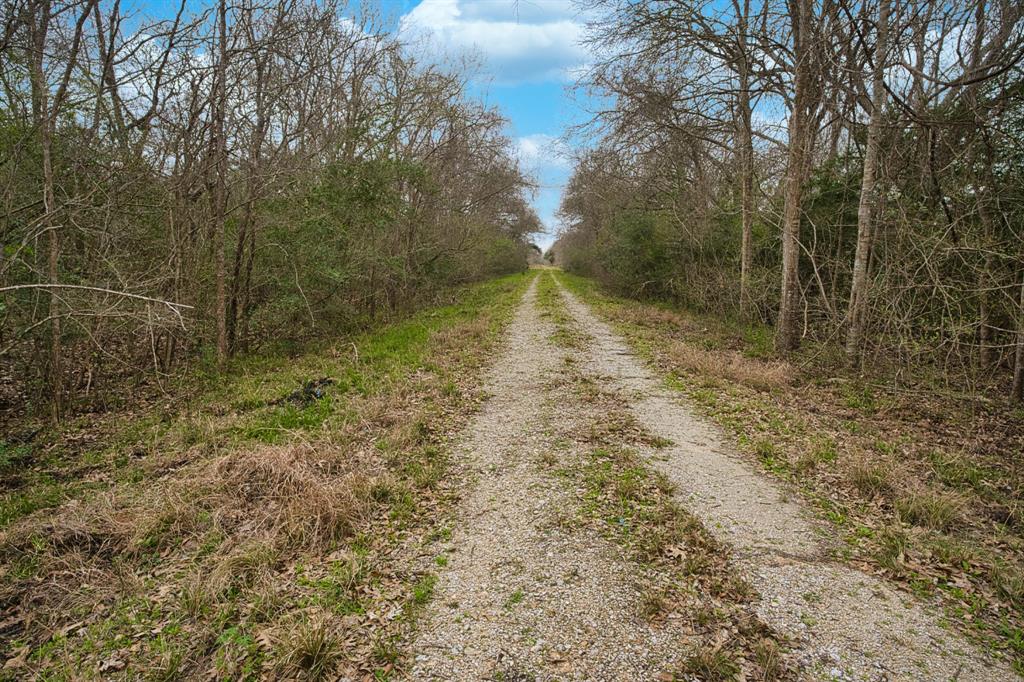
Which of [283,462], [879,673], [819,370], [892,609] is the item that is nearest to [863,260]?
[819,370]

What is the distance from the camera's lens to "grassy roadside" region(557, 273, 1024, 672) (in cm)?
376

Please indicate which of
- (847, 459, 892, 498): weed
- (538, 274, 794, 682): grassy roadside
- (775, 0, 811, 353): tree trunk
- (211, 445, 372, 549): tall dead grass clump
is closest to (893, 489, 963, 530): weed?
(847, 459, 892, 498): weed

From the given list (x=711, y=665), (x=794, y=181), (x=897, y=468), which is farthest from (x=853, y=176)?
(x=711, y=665)

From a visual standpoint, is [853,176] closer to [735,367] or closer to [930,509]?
[735,367]

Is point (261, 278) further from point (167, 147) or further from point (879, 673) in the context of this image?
point (879, 673)

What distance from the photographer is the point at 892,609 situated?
348cm

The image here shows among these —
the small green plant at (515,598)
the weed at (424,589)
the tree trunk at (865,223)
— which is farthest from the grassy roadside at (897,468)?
the weed at (424,589)

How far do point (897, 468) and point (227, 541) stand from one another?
645cm

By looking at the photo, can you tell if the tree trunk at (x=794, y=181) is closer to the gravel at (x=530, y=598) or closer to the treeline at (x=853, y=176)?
the treeline at (x=853, y=176)

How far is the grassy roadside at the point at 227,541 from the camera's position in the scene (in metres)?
3.35

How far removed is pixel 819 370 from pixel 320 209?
1124 cm

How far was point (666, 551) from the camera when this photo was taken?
4074 mm

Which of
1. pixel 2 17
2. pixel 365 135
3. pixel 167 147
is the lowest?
pixel 167 147

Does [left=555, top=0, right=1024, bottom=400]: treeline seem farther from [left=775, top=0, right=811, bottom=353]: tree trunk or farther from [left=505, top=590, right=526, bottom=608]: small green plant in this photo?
[left=505, top=590, right=526, bottom=608]: small green plant
